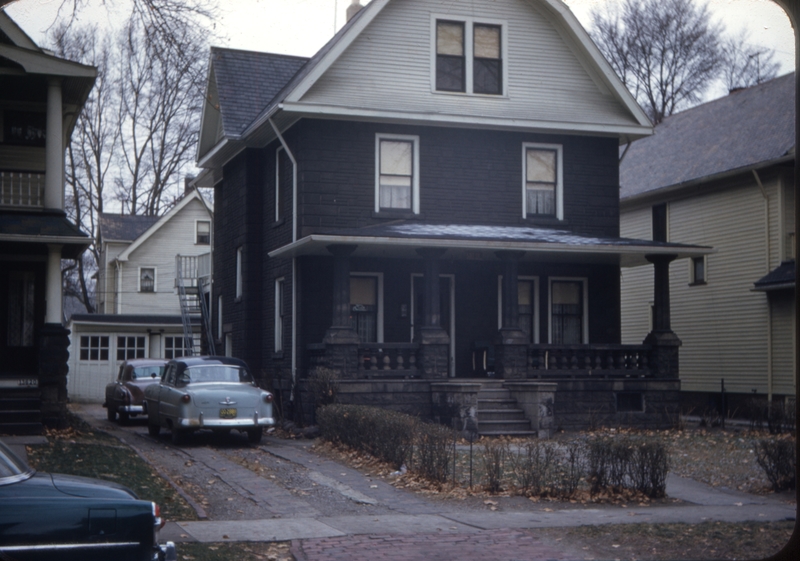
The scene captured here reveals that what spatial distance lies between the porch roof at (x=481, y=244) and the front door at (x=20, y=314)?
5.74 metres

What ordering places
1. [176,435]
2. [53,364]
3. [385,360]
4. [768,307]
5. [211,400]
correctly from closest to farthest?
[211,400]
[176,435]
[53,364]
[385,360]
[768,307]

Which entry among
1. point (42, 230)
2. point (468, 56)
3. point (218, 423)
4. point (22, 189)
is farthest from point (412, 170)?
point (22, 189)

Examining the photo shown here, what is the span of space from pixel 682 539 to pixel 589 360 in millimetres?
12405

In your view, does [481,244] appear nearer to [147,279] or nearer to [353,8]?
[353,8]

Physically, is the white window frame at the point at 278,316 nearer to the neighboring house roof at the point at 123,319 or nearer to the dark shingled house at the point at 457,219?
the dark shingled house at the point at 457,219

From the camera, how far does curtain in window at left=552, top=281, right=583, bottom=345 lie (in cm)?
2527

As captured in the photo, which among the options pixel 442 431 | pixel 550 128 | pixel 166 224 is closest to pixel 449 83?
pixel 550 128

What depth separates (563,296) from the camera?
2534 cm

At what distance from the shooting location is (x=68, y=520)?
249 inches

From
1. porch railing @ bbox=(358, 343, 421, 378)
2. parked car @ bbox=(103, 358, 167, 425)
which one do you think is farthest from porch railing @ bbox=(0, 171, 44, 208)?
porch railing @ bbox=(358, 343, 421, 378)

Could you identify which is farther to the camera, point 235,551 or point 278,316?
point 278,316

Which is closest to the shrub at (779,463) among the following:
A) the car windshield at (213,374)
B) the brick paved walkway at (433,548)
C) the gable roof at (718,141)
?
the brick paved walkway at (433,548)

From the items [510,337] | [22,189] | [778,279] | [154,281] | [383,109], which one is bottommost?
[510,337]

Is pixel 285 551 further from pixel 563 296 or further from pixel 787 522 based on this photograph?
pixel 563 296
